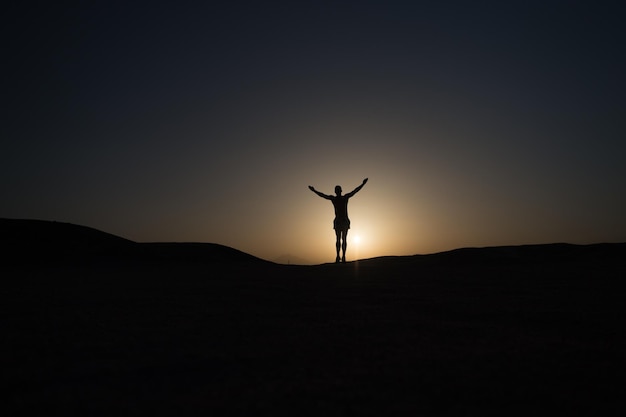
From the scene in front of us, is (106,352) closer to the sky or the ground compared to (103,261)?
closer to the ground

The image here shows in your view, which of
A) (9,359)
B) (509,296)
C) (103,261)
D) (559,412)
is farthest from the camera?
(103,261)

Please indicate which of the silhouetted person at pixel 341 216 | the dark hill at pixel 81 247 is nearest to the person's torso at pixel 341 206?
the silhouetted person at pixel 341 216

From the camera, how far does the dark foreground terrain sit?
1603 mm

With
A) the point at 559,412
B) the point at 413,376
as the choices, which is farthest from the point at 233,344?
the point at 559,412

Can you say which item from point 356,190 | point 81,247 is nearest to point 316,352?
point 356,190

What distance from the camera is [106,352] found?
2.33 meters

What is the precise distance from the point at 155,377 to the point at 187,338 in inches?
30.8

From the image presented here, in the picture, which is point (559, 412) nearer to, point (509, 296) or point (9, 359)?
point (9, 359)

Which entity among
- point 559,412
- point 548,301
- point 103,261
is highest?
point 103,261

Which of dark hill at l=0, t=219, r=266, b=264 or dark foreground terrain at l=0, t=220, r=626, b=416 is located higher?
dark hill at l=0, t=219, r=266, b=264

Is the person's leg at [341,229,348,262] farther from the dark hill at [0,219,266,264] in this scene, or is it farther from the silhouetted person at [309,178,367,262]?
the dark hill at [0,219,266,264]

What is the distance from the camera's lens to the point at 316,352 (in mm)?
2314

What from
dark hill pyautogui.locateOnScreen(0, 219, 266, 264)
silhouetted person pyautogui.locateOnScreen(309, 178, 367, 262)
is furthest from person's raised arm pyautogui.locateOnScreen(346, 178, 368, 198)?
dark hill pyautogui.locateOnScreen(0, 219, 266, 264)

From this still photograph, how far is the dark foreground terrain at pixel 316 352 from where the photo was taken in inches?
63.1
